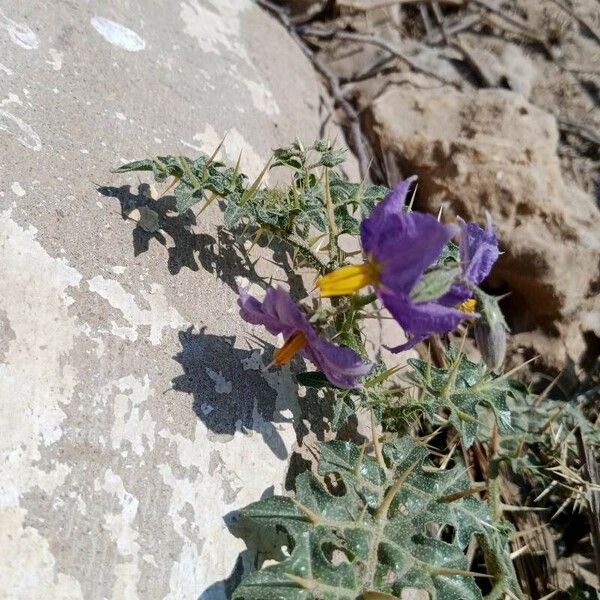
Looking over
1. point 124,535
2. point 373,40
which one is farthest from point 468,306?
point 373,40

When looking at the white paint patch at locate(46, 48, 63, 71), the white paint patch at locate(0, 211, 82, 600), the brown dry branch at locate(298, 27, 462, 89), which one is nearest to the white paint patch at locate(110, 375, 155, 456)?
the white paint patch at locate(0, 211, 82, 600)

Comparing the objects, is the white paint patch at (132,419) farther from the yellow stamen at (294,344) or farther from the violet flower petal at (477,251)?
the violet flower petal at (477,251)

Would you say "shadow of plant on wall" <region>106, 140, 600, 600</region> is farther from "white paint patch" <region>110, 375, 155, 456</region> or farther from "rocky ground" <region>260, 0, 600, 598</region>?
"rocky ground" <region>260, 0, 600, 598</region>

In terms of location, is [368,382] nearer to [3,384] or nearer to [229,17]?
[3,384]

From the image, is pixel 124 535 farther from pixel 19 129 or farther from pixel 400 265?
pixel 19 129

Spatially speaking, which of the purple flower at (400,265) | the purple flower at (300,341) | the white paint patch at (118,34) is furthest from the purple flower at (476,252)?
the white paint patch at (118,34)
